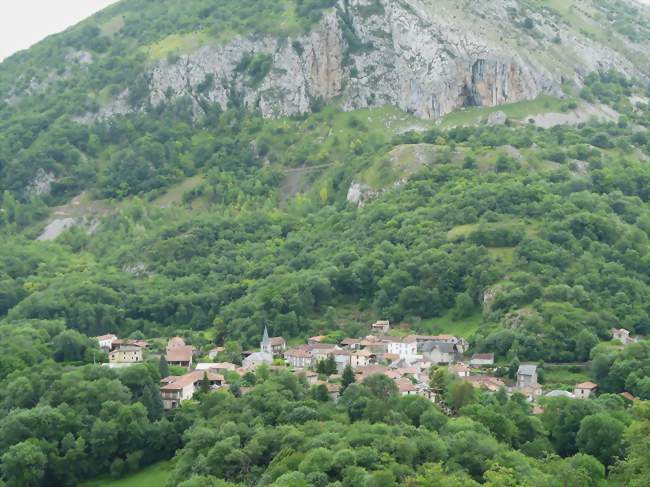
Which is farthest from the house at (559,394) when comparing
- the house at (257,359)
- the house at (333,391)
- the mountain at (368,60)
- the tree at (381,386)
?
the mountain at (368,60)

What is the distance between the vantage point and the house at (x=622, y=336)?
97812 mm

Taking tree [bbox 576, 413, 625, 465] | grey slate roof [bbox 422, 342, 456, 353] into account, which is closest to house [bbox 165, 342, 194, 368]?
grey slate roof [bbox 422, 342, 456, 353]

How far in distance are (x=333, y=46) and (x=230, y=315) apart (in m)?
80.6

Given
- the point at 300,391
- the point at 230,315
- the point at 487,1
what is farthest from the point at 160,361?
the point at 487,1

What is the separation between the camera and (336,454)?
64.9 metres

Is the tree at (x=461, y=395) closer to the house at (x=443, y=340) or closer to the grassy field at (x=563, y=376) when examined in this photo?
the grassy field at (x=563, y=376)

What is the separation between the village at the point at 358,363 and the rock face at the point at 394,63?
75157 mm

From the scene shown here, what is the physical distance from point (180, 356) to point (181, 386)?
1422 centimetres

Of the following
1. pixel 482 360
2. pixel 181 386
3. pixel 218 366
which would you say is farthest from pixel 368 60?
pixel 181 386

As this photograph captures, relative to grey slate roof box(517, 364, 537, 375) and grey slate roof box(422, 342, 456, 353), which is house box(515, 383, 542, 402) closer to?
grey slate roof box(517, 364, 537, 375)

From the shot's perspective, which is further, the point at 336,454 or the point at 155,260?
the point at 155,260

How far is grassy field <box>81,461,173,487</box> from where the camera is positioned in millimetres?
75875

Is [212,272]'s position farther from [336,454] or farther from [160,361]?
[336,454]

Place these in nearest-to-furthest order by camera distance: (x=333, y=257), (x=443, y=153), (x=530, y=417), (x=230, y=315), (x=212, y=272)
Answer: (x=530, y=417), (x=230, y=315), (x=333, y=257), (x=212, y=272), (x=443, y=153)
